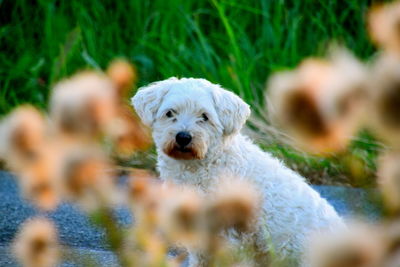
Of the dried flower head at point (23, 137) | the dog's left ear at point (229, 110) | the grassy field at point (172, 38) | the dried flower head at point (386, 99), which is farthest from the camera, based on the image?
the grassy field at point (172, 38)

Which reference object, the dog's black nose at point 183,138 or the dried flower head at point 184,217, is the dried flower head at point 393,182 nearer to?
the dried flower head at point 184,217

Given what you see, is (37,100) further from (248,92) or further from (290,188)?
(290,188)

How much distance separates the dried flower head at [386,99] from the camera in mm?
1022

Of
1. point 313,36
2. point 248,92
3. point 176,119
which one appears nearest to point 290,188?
point 176,119

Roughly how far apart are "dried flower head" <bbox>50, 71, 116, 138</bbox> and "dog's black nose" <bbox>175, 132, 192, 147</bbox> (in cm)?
238

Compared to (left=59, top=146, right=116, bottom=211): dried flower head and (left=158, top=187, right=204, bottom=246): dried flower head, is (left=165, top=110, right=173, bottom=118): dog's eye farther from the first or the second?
(left=59, top=146, right=116, bottom=211): dried flower head

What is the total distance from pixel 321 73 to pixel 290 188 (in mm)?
2576

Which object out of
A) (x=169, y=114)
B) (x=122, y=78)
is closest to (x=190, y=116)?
(x=169, y=114)

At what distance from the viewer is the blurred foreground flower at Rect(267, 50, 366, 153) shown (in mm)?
1098

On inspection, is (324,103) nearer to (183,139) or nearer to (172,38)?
(183,139)

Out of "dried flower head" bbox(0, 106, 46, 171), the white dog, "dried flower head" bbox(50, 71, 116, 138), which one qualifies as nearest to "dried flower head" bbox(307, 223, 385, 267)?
"dried flower head" bbox(50, 71, 116, 138)

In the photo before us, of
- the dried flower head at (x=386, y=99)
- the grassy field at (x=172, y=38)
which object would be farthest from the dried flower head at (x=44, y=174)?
the grassy field at (x=172, y=38)

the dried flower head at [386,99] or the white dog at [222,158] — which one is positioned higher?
the white dog at [222,158]

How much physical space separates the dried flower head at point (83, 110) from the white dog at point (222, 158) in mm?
2403
